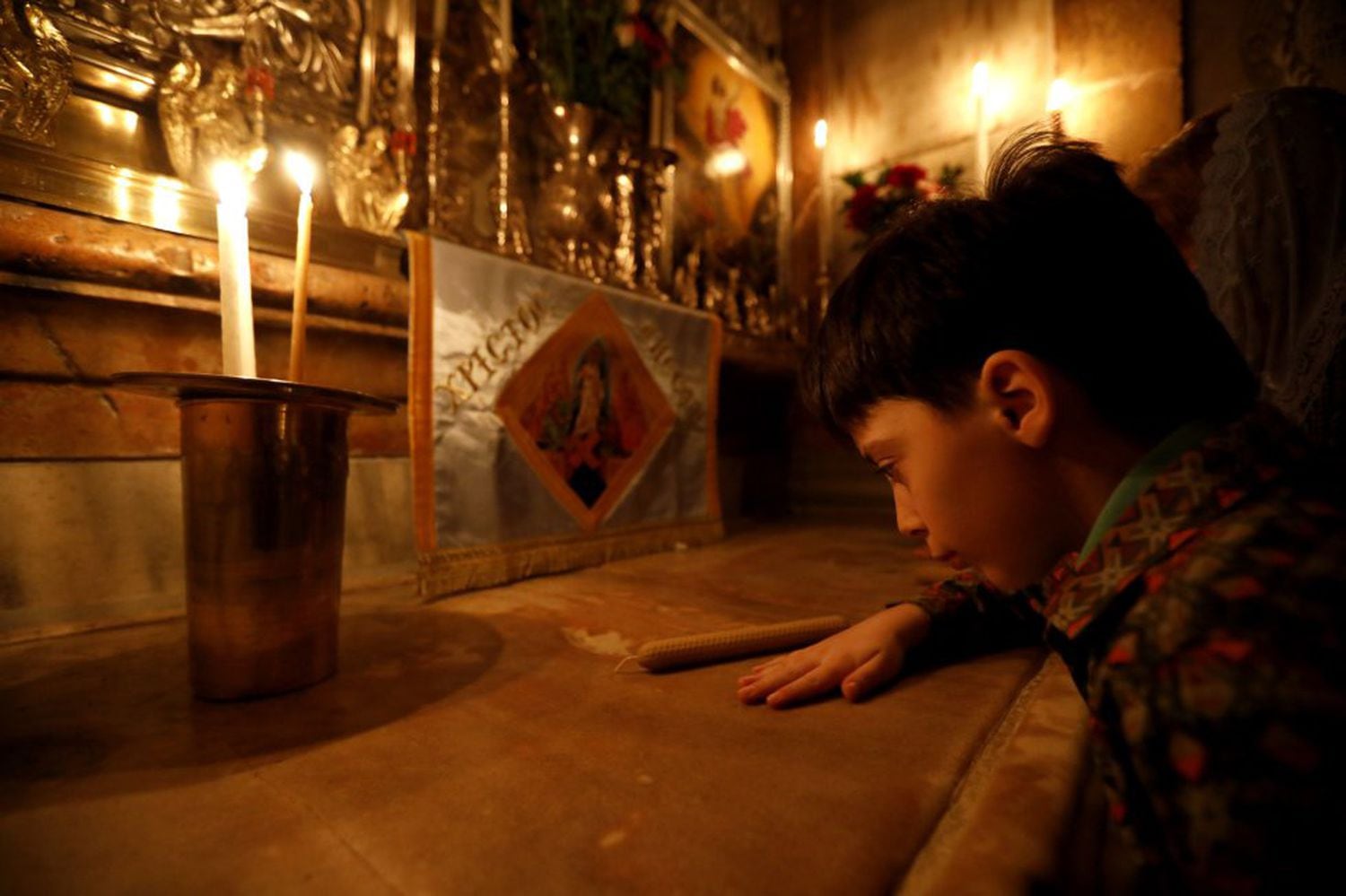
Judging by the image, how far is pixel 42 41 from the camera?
1.19 meters

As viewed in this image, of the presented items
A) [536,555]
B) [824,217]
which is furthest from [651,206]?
[536,555]

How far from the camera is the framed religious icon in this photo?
2803mm

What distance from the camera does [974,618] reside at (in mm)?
968

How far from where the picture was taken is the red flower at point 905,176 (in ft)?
9.57

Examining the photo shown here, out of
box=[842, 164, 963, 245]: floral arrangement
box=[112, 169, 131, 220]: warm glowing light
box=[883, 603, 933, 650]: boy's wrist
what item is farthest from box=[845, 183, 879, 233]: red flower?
box=[112, 169, 131, 220]: warm glowing light

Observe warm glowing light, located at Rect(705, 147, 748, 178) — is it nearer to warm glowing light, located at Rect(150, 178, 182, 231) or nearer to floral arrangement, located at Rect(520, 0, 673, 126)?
floral arrangement, located at Rect(520, 0, 673, 126)

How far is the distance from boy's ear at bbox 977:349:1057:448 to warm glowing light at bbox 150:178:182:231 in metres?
1.56

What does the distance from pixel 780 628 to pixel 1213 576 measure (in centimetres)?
64

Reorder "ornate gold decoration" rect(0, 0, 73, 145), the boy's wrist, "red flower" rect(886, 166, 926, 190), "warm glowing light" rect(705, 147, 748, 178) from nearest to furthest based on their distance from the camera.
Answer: the boy's wrist, "ornate gold decoration" rect(0, 0, 73, 145), "red flower" rect(886, 166, 926, 190), "warm glowing light" rect(705, 147, 748, 178)

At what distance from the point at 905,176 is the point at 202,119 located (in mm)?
2721

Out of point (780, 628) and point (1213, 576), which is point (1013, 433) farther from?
point (780, 628)

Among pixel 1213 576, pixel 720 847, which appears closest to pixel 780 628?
pixel 720 847

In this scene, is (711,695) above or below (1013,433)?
below

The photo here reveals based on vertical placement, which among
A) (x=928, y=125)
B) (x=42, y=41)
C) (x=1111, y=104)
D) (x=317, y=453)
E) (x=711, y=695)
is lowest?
(x=711, y=695)
